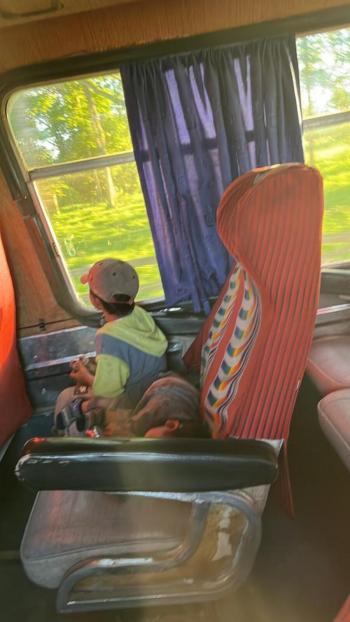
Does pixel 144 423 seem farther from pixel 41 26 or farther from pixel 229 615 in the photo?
pixel 41 26

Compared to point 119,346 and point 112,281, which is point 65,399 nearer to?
point 119,346

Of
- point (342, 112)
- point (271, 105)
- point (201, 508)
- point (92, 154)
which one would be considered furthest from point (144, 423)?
point (342, 112)

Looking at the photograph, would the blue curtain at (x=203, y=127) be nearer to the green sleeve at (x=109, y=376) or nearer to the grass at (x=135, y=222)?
the grass at (x=135, y=222)

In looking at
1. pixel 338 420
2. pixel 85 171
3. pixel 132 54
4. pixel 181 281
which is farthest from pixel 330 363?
pixel 132 54

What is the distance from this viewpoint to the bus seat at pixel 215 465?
110 cm

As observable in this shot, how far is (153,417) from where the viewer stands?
5.13ft

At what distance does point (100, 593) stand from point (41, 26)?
1.93m

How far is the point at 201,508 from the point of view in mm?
1175

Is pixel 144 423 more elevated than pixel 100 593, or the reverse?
pixel 144 423

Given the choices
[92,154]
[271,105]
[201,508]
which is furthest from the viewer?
[92,154]

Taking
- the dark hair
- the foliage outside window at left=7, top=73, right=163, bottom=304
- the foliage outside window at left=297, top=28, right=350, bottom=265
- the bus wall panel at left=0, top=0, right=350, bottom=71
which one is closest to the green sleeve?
the dark hair

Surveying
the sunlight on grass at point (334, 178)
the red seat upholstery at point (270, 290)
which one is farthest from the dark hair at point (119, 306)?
the sunlight on grass at point (334, 178)

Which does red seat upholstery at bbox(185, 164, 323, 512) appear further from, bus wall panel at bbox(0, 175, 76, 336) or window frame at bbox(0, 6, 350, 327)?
bus wall panel at bbox(0, 175, 76, 336)

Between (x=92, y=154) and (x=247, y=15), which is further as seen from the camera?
(x=92, y=154)
